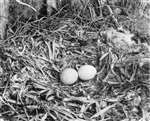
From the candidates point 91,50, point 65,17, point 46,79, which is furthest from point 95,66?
point 65,17

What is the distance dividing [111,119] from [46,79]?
0.54 m

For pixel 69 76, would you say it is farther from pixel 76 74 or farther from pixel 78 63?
pixel 78 63

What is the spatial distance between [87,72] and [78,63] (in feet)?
0.59

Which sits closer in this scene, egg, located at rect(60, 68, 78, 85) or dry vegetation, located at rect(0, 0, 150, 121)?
dry vegetation, located at rect(0, 0, 150, 121)

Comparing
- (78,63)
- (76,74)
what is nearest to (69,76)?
(76,74)

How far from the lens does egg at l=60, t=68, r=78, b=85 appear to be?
266cm

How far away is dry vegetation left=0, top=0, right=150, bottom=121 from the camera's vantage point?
8.40ft

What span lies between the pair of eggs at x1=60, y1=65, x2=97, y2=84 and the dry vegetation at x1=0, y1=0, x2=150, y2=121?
5 centimetres

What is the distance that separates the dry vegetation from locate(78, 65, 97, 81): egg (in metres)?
0.05

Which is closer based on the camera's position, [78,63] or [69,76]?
[69,76]

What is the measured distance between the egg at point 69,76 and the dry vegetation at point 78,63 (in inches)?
1.8

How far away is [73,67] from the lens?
2.81 metres

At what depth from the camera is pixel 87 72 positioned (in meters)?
2.68

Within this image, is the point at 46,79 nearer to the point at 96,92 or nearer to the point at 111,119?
the point at 96,92
